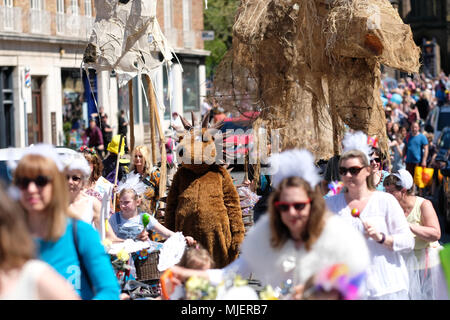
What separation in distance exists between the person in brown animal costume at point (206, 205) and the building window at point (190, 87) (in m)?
36.2

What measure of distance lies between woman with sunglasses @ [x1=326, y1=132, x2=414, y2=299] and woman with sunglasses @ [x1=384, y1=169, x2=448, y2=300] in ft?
1.13

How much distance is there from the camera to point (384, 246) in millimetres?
5527

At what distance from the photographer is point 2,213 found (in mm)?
3592

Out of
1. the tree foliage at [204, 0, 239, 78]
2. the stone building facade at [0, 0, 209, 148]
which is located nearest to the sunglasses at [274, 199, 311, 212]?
the stone building facade at [0, 0, 209, 148]

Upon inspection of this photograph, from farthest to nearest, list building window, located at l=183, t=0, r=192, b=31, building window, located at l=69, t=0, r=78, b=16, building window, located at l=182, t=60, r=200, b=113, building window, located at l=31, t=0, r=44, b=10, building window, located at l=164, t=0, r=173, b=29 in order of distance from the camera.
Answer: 1. building window, located at l=182, t=60, r=200, b=113
2. building window, located at l=183, t=0, r=192, b=31
3. building window, located at l=164, t=0, r=173, b=29
4. building window, located at l=69, t=0, r=78, b=16
5. building window, located at l=31, t=0, r=44, b=10

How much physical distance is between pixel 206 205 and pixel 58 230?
3885 millimetres

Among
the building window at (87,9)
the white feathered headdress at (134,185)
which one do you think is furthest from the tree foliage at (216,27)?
the white feathered headdress at (134,185)

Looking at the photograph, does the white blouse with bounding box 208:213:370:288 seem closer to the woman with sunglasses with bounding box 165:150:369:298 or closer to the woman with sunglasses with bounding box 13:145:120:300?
the woman with sunglasses with bounding box 165:150:369:298

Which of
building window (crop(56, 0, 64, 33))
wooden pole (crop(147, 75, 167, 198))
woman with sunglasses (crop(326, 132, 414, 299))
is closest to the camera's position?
woman with sunglasses (crop(326, 132, 414, 299))

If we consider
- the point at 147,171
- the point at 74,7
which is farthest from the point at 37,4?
the point at 147,171

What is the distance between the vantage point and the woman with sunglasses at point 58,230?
4145 mm

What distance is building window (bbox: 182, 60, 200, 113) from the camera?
148 ft

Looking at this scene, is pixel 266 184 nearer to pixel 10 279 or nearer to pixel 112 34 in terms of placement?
pixel 112 34
